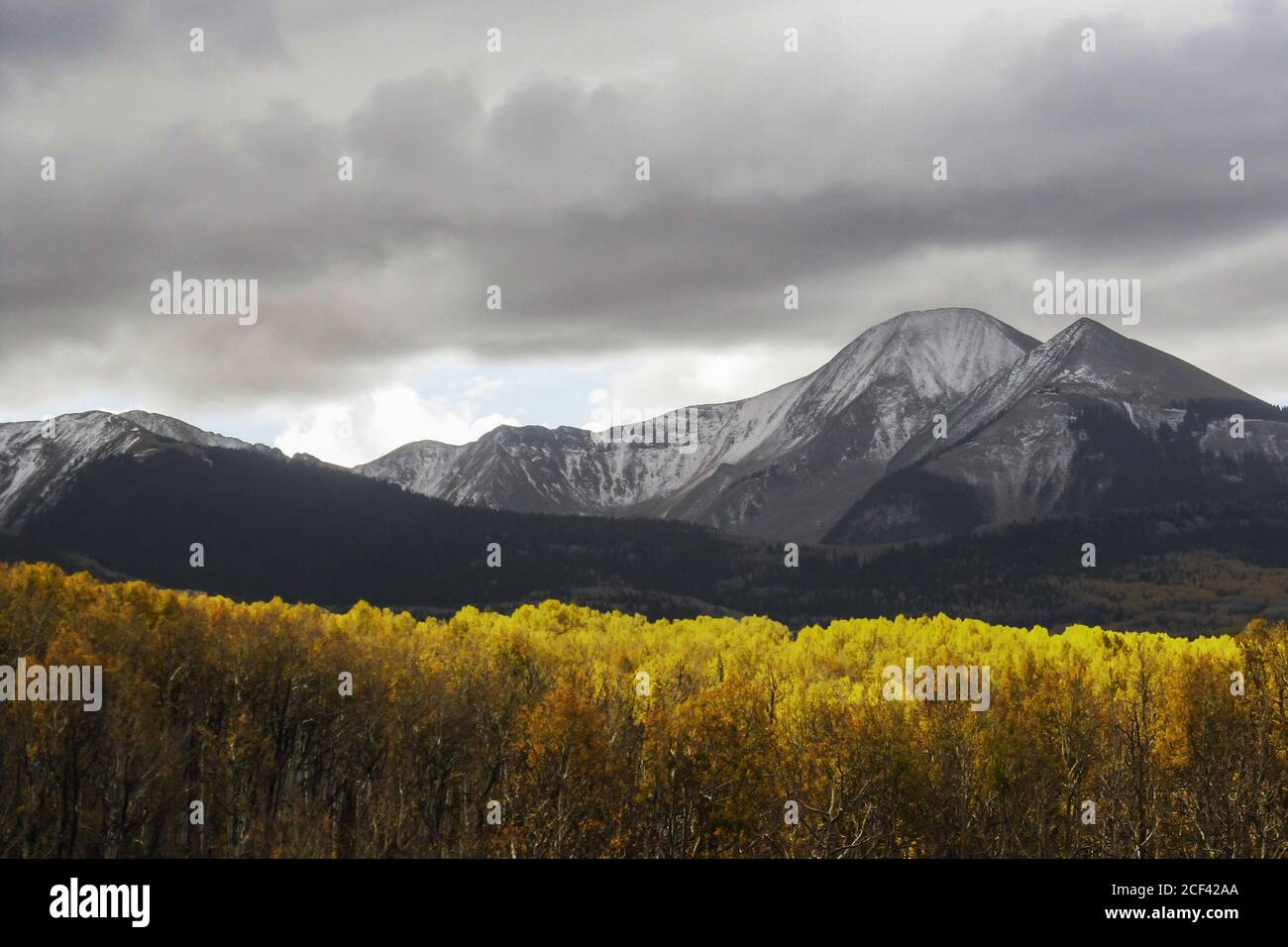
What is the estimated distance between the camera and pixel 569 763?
9781cm

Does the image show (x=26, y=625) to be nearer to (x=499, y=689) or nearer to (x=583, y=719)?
(x=499, y=689)

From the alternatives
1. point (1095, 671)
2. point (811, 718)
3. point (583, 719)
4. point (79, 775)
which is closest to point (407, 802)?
point (583, 719)

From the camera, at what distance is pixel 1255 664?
133 meters

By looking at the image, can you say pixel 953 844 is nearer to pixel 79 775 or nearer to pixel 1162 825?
pixel 1162 825

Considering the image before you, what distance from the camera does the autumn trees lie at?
294ft

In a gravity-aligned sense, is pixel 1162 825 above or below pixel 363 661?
below

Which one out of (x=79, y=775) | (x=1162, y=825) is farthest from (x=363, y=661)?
(x=1162, y=825)

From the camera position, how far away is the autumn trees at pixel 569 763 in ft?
294

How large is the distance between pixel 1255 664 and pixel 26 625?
122m

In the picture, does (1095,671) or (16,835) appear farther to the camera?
(1095,671)
